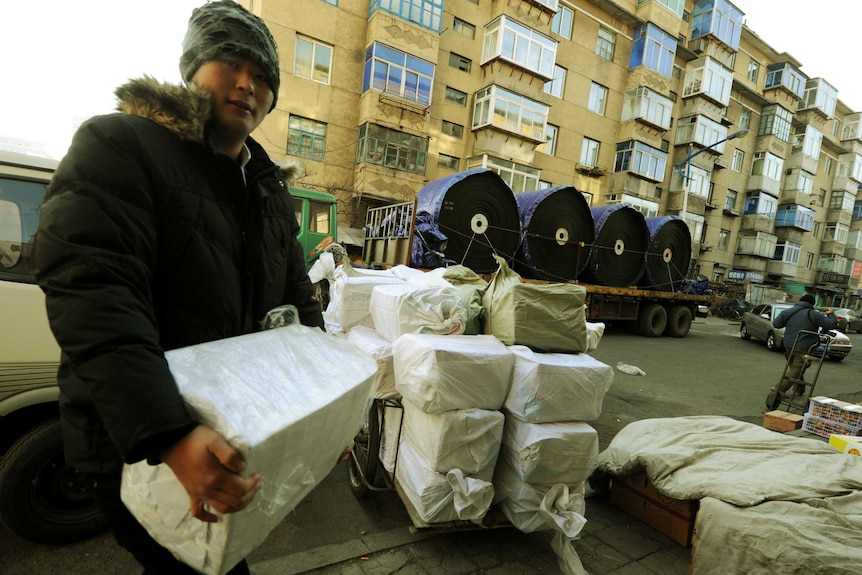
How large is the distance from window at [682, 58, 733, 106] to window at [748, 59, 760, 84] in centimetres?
462

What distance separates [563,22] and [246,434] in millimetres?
24305

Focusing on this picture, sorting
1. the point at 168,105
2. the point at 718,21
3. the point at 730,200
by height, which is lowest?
the point at 168,105

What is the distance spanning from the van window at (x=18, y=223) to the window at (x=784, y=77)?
38879 mm

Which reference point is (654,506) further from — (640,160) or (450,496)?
(640,160)

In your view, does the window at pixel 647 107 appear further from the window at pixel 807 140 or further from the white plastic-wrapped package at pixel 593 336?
the white plastic-wrapped package at pixel 593 336

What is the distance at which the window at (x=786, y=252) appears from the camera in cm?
3105

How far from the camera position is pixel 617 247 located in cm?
1090

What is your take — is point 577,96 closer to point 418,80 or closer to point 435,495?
point 418,80

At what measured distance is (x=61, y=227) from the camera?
2.61 ft

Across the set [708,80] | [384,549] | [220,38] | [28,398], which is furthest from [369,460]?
[708,80]

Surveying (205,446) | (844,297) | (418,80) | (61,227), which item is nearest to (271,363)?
(205,446)

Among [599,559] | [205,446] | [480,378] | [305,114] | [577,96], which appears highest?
[577,96]

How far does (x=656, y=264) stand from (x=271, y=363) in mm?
12851

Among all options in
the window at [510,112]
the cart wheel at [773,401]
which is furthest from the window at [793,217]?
the cart wheel at [773,401]
